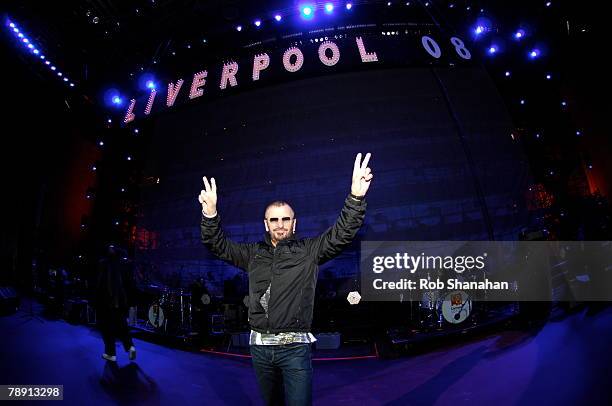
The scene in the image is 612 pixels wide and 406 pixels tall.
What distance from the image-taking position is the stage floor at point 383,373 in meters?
3.77

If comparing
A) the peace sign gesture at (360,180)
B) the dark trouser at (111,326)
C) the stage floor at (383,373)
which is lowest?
the stage floor at (383,373)

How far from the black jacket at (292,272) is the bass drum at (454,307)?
450 centimetres

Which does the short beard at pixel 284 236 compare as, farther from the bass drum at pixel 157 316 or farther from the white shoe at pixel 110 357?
the bass drum at pixel 157 316

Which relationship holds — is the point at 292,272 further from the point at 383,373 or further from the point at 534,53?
the point at 534,53

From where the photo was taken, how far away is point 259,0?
7062mm

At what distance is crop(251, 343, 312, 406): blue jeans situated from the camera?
7.19 feet

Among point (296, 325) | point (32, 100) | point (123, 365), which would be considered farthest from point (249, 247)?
point (32, 100)

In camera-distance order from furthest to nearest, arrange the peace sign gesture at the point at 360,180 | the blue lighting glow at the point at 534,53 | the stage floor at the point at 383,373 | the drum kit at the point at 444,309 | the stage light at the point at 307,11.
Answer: the blue lighting glow at the point at 534,53, the stage light at the point at 307,11, the drum kit at the point at 444,309, the stage floor at the point at 383,373, the peace sign gesture at the point at 360,180

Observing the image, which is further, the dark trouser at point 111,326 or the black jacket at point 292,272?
the dark trouser at point 111,326

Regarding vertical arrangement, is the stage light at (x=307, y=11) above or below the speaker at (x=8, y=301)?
above

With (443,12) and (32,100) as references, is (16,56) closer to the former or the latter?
(32,100)

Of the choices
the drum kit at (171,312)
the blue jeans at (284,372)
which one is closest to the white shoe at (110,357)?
the drum kit at (171,312)

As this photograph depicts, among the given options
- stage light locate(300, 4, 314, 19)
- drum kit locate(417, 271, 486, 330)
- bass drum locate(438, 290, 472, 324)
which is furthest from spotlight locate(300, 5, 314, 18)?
bass drum locate(438, 290, 472, 324)

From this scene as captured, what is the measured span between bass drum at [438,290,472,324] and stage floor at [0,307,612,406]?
0.45 meters
